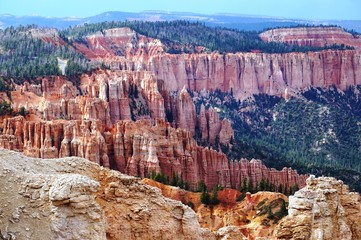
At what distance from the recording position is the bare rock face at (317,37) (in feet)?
620

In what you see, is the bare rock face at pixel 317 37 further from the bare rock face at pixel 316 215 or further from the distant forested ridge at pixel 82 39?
the bare rock face at pixel 316 215

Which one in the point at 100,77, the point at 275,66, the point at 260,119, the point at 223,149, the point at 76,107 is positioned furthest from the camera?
the point at 275,66

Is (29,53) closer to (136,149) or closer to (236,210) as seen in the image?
(136,149)

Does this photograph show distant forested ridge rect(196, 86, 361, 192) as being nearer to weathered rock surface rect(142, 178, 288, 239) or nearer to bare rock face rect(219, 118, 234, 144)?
bare rock face rect(219, 118, 234, 144)

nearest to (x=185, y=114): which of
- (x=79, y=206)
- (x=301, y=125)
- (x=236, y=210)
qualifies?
(x=236, y=210)

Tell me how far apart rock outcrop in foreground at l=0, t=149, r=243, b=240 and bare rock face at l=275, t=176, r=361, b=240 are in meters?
2.93

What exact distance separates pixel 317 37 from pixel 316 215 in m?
174

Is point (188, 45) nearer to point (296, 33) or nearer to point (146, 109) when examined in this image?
point (296, 33)

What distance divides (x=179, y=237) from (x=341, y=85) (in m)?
135

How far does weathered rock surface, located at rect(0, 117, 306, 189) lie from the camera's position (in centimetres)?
5609

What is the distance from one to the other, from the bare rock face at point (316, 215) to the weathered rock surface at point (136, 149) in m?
33.4

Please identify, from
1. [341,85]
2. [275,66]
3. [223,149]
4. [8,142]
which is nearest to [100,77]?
[223,149]

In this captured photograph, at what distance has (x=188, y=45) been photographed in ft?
522

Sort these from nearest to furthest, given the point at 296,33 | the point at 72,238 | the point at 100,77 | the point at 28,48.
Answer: the point at 72,238
the point at 100,77
the point at 28,48
the point at 296,33
